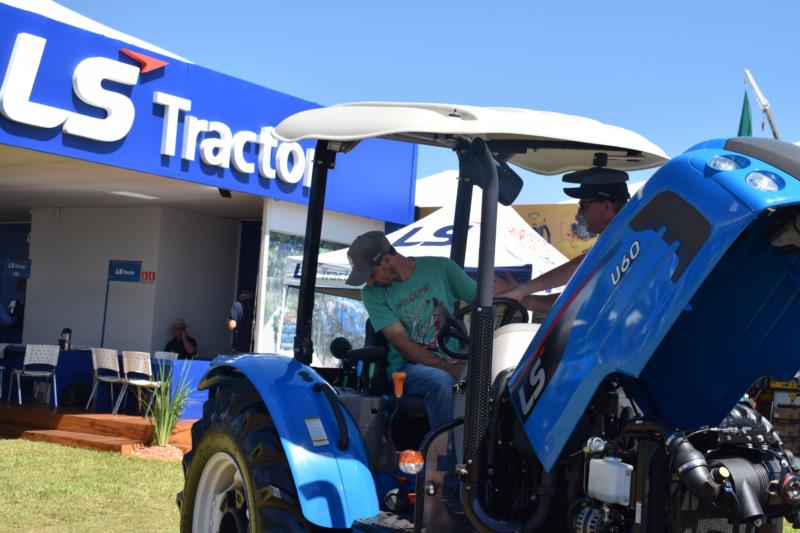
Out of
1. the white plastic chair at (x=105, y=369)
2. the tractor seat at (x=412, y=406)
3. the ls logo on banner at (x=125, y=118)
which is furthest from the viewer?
the white plastic chair at (x=105, y=369)

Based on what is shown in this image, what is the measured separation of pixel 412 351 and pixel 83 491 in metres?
5.52

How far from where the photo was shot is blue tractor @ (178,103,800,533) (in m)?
2.81

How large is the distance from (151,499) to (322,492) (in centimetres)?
522

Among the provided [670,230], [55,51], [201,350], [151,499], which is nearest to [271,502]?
[670,230]

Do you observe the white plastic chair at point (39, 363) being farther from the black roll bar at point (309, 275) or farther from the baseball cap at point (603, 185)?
the baseball cap at point (603, 185)

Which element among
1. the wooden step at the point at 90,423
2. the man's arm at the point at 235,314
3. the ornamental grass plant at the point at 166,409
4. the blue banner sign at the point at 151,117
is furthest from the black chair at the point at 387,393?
the man's arm at the point at 235,314

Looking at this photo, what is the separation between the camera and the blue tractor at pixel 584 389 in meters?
2.81

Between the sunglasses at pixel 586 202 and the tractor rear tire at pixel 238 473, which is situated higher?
the sunglasses at pixel 586 202

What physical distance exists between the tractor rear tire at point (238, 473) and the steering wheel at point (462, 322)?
0.82 metres

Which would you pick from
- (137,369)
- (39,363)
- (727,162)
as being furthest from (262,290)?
(727,162)

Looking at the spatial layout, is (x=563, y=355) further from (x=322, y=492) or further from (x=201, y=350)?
(x=201, y=350)

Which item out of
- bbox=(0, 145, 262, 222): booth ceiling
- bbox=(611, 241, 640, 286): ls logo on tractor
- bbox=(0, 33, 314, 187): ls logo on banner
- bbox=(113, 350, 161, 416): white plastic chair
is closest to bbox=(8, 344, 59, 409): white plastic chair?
bbox=(113, 350, 161, 416): white plastic chair

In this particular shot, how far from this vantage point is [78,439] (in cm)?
1265

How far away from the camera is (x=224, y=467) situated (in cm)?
475
